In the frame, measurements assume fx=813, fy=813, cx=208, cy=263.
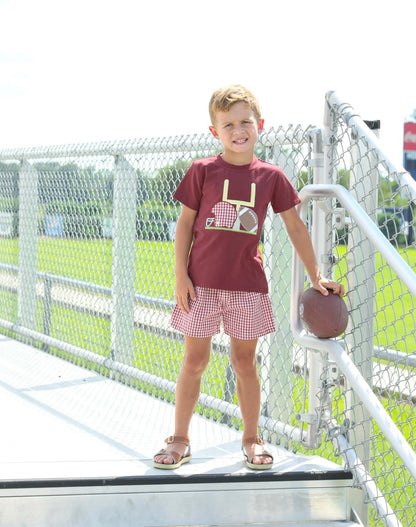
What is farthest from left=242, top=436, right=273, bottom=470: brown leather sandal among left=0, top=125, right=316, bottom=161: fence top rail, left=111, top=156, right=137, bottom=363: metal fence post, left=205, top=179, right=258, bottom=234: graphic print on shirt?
left=111, top=156, right=137, bottom=363: metal fence post

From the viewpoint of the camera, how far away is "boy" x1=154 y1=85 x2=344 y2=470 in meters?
3.17

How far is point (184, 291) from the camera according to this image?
3248 mm

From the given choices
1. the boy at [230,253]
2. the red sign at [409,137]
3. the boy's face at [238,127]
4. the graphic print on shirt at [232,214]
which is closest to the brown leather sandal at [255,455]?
the boy at [230,253]

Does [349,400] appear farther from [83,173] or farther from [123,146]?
[83,173]

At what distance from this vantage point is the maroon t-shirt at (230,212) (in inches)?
125

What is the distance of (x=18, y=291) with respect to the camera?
6.58m

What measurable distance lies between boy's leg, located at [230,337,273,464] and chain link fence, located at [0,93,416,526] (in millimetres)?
276

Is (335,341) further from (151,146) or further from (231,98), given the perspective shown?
(151,146)

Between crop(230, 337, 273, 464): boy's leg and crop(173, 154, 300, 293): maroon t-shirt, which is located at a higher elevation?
crop(173, 154, 300, 293): maroon t-shirt

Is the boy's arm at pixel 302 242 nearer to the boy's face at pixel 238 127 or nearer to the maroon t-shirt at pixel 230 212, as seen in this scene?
the maroon t-shirt at pixel 230 212

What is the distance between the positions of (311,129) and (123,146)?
1714 millimetres

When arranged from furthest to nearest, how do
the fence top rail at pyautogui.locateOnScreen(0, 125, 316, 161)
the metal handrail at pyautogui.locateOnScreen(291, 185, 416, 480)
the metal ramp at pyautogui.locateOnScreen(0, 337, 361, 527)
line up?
the fence top rail at pyautogui.locateOnScreen(0, 125, 316, 161) < the metal ramp at pyautogui.locateOnScreen(0, 337, 361, 527) < the metal handrail at pyautogui.locateOnScreen(291, 185, 416, 480)

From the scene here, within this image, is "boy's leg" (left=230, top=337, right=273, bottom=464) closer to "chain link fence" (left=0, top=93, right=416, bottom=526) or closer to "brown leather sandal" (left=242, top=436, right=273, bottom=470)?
"brown leather sandal" (left=242, top=436, right=273, bottom=470)

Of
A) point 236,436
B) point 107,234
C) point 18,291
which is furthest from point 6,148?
point 236,436
